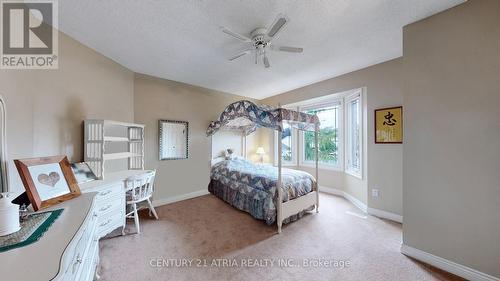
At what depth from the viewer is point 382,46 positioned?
8.30 feet

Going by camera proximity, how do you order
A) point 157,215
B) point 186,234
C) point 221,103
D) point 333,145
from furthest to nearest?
point 221,103 < point 333,145 < point 157,215 < point 186,234

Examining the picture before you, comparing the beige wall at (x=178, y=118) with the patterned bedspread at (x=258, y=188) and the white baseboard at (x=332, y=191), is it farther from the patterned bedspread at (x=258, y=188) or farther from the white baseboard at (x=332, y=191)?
the white baseboard at (x=332, y=191)

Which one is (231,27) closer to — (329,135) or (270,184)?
(270,184)

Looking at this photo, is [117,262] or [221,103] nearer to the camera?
[117,262]

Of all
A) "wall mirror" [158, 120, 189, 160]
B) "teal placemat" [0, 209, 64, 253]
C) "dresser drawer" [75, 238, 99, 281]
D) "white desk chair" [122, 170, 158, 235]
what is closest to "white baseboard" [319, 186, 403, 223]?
"wall mirror" [158, 120, 189, 160]

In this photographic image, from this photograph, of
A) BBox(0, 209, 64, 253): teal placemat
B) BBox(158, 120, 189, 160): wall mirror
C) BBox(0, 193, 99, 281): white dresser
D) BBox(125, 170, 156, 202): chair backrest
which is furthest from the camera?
BBox(158, 120, 189, 160): wall mirror

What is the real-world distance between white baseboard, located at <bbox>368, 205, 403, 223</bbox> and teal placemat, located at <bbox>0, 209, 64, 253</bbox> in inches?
150

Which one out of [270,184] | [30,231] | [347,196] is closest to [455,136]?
[270,184]

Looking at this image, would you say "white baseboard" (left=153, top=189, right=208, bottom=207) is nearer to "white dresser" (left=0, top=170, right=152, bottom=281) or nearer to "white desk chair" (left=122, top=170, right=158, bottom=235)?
"white desk chair" (left=122, top=170, right=158, bottom=235)

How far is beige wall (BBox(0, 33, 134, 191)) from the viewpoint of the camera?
4.97ft

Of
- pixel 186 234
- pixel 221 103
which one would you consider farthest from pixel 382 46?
pixel 186 234

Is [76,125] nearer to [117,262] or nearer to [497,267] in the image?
[117,262]

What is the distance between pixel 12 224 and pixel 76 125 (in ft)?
5.92

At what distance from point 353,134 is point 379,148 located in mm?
829
